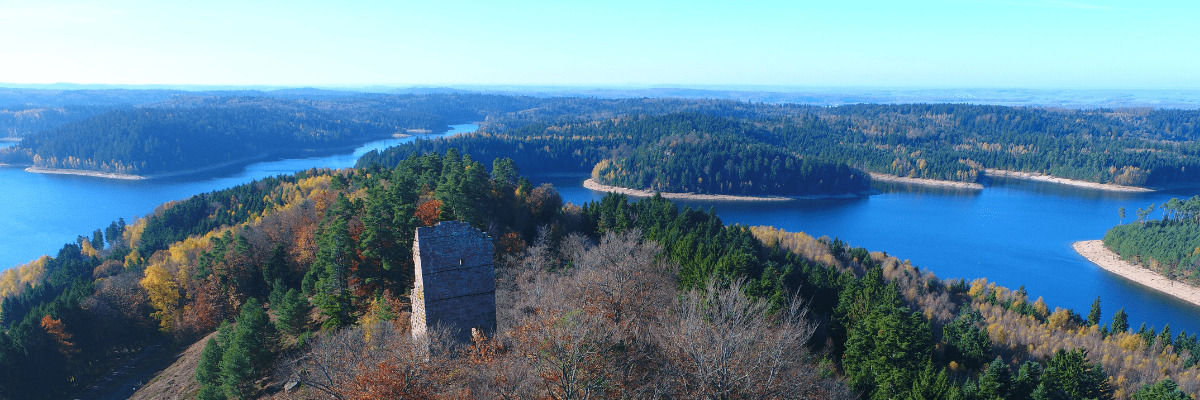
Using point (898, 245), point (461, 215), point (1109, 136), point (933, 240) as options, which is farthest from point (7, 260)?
point (1109, 136)

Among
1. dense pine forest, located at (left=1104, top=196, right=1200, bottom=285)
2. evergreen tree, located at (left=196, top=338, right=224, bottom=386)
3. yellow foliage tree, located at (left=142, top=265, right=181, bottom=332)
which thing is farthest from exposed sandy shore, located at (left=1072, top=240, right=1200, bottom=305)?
yellow foliage tree, located at (left=142, top=265, right=181, bottom=332)

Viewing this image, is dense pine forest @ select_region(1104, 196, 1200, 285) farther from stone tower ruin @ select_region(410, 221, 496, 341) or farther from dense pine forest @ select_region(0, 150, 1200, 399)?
stone tower ruin @ select_region(410, 221, 496, 341)

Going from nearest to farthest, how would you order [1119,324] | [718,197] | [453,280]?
[453,280] < [1119,324] < [718,197]

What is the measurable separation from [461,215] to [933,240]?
7003 cm

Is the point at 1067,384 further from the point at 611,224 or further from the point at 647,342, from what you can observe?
the point at 611,224

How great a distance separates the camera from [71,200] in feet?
343

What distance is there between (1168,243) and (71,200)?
6132 inches

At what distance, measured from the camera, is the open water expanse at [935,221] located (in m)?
62.6

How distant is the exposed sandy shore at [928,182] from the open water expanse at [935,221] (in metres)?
3.61

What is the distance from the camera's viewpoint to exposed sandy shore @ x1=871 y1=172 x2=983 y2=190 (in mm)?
130375

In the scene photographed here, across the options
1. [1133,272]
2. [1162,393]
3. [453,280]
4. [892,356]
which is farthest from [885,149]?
[453,280]

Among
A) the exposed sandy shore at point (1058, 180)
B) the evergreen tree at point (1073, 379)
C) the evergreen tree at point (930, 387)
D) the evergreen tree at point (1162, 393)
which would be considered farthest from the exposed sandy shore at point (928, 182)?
the evergreen tree at point (930, 387)

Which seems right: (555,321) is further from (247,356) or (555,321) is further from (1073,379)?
(1073,379)

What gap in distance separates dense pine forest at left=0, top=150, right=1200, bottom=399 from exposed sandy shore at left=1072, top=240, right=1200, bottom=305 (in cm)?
1238
